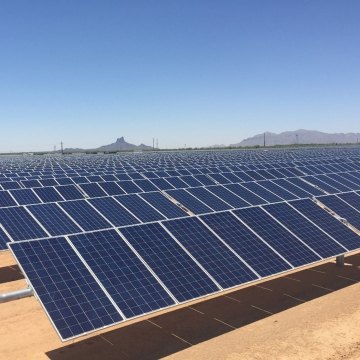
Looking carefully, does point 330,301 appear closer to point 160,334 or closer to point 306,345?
point 306,345

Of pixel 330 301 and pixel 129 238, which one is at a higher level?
pixel 129 238

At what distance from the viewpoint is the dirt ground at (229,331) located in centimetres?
1125

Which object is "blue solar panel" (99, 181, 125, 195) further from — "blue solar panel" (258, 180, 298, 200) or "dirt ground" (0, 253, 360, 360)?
"dirt ground" (0, 253, 360, 360)

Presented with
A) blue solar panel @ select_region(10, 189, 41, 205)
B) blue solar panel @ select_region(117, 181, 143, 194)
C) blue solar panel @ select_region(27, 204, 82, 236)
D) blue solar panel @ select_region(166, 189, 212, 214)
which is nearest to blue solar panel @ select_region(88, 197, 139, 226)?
blue solar panel @ select_region(27, 204, 82, 236)

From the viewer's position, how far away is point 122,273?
11031mm

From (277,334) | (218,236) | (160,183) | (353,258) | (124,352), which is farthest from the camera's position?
(160,183)

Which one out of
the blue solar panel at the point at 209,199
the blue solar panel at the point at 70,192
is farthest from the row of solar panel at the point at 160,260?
the blue solar panel at the point at 70,192

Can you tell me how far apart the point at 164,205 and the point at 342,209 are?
899cm

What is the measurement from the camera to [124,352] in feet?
37.4

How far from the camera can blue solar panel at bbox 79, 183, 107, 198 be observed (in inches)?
1054

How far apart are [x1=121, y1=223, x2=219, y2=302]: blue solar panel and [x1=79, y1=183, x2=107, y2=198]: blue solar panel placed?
1414 centimetres

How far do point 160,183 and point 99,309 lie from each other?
68.3ft

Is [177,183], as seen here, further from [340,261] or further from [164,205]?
[340,261]

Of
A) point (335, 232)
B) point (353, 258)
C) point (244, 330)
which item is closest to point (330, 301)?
point (335, 232)
